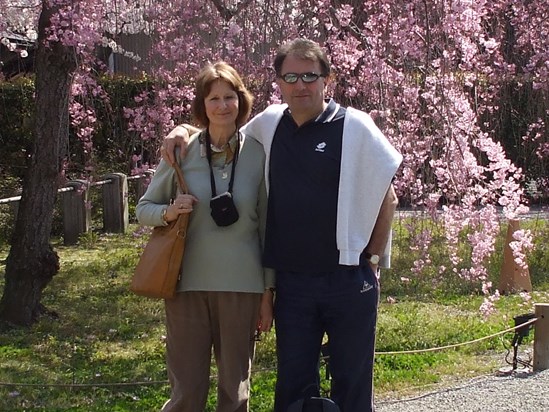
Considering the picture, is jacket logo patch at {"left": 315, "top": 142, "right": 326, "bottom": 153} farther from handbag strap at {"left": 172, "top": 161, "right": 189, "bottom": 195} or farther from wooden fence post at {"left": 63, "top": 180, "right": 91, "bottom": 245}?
wooden fence post at {"left": 63, "top": 180, "right": 91, "bottom": 245}

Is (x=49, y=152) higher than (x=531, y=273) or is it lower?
higher

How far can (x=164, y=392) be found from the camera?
204 inches

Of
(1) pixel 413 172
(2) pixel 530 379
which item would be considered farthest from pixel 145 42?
(2) pixel 530 379

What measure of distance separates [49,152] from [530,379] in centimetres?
383

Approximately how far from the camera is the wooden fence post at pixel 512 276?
8.29 metres

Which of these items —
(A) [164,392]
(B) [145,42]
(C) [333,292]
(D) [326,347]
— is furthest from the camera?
(B) [145,42]

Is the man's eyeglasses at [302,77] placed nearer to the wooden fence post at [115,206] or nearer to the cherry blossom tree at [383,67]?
the cherry blossom tree at [383,67]

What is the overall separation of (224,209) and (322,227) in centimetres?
36

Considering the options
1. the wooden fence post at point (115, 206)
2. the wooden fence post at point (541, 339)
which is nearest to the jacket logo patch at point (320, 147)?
the wooden fence post at point (541, 339)

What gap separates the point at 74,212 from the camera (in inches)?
462

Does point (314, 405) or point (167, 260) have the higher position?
point (167, 260)

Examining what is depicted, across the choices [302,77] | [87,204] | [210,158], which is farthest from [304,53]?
[87,204]

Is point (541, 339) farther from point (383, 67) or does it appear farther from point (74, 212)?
point (74, 212)

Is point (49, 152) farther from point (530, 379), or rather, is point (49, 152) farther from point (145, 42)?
point (530, 379)
